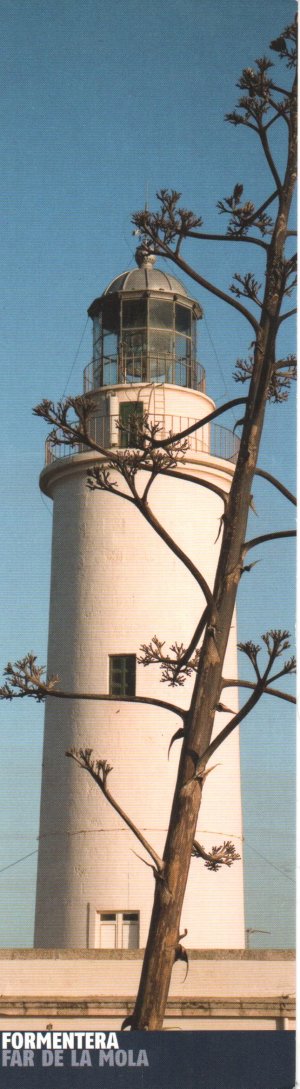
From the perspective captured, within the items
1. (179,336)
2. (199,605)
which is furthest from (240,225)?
(179,336)

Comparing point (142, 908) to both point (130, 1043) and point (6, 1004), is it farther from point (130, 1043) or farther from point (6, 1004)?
point (130, 1043)

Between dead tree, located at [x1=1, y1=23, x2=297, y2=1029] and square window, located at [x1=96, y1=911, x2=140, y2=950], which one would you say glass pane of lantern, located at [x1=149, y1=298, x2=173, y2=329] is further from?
dead tree, located at [x1=1, y1=23, x2=297, y2=1029]

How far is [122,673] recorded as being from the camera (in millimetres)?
14766

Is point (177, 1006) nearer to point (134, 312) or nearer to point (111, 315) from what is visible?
point (134, 312)

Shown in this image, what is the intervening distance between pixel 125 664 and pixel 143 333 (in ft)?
11.9

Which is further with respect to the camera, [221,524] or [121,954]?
[121,954]

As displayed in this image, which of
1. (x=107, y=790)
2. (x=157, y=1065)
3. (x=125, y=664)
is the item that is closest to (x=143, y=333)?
(x=125, y=664)

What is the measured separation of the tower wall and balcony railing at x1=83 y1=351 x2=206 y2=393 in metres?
0.35

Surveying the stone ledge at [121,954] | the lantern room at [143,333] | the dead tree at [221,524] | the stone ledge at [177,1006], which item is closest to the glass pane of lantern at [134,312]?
the lantern room at [143,333]

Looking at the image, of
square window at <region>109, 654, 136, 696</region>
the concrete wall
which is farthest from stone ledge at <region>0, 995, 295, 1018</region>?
square window at <region>109, 654, 136, 696</region>

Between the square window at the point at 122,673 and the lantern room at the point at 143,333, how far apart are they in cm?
299

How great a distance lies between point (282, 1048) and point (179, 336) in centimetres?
1124

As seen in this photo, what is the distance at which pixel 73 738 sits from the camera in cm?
1473

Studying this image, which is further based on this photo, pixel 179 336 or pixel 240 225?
pixel 179 336
